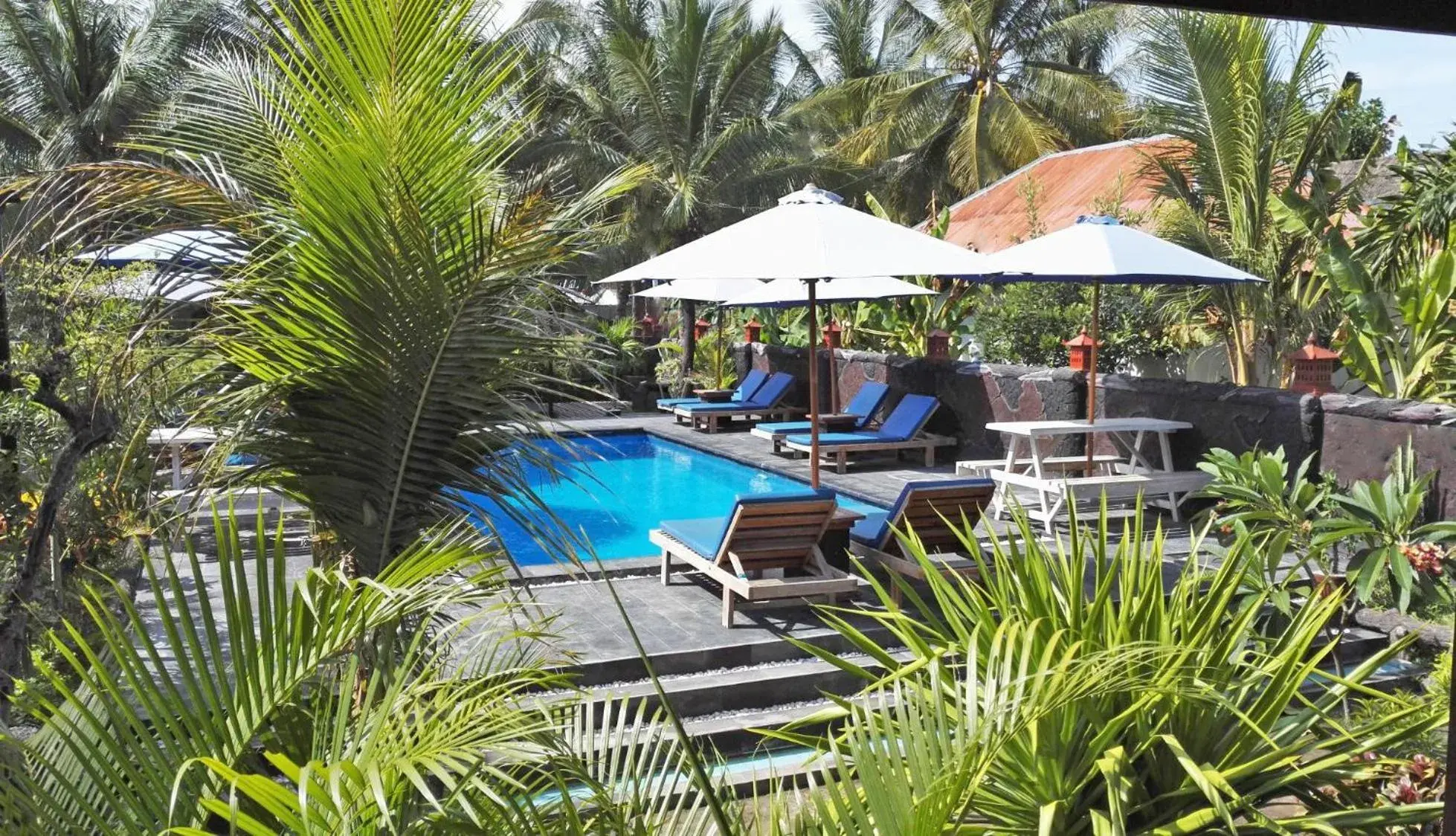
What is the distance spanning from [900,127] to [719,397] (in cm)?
1589

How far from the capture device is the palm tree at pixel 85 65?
23797mm

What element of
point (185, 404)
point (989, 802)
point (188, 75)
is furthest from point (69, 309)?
point (989, 802)

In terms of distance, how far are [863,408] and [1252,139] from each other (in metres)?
5.41

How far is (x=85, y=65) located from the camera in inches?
1005

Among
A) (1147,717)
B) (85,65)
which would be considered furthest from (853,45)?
(1147,717)

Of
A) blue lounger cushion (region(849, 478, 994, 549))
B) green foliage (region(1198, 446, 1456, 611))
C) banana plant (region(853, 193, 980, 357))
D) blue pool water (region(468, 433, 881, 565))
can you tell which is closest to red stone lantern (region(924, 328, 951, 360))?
banana plant (region(853, 193, 980, 357))

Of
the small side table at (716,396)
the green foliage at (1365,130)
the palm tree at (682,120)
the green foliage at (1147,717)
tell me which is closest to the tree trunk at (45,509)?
the green foliage at (1147,717)

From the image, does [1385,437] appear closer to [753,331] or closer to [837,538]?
[837,538]

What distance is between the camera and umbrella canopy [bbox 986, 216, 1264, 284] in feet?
32.4

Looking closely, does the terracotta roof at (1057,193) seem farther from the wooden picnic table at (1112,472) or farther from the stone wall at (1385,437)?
the stone wall at (1385,437)

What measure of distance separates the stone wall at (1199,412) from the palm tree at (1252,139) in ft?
6.49

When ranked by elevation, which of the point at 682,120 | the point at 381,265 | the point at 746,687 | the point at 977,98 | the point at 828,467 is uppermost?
the point at 977,98

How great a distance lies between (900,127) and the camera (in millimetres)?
32500

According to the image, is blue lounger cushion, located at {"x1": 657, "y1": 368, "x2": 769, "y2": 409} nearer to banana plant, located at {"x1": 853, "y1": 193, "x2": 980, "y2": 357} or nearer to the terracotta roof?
banana plant, located at {"x1": 853, "y1": 193, "x2": 980, "y2": 357}
